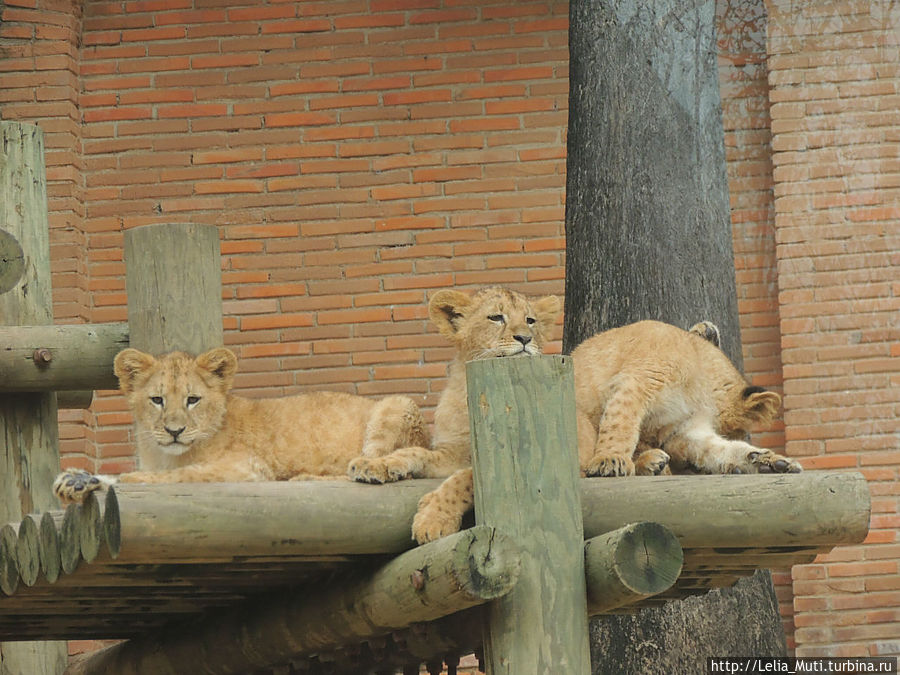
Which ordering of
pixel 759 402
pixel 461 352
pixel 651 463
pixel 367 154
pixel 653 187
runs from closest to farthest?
pixel 651 463
pixel 461 352
pixel 759 402
pixel 653 187
pixel 367 154

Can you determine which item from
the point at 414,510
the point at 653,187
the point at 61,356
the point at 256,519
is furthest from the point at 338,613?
the point at 653,187

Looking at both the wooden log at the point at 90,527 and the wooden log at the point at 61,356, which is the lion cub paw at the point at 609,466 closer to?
the wooden log at the point at 90,527

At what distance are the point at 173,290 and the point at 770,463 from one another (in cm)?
217

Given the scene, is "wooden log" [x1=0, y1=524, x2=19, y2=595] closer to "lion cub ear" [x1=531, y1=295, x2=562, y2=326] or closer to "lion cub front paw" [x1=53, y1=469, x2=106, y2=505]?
"lion cub front paw" [x1=53, y1=469, x2=106, y2=505]

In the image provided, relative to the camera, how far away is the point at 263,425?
5676mm

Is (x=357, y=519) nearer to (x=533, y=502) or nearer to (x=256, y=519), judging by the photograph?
(x=256, y=519)

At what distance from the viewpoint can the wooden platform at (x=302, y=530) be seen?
4363 millimetres

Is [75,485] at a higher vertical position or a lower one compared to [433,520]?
higher

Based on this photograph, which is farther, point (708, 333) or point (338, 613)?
point (708, 333)

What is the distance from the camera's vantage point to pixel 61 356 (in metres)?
5.96

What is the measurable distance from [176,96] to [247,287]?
1.38 meters

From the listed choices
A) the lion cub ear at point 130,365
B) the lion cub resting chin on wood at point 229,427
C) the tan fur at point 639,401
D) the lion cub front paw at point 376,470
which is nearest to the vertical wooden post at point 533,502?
the lion cub front paw at point 376,470

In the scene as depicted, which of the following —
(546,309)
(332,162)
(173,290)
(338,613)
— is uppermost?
(332,162)

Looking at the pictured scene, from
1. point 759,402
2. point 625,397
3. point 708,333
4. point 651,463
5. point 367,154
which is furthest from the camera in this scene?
point 367,154
